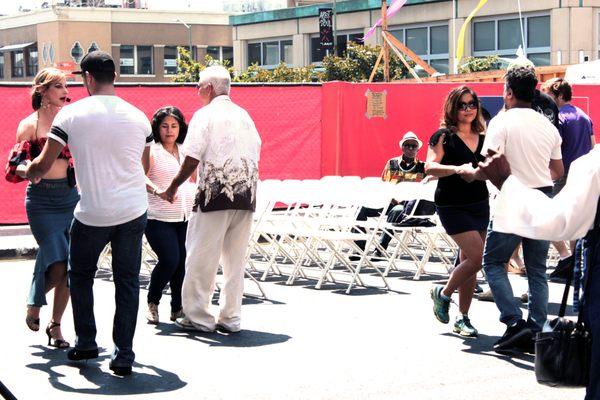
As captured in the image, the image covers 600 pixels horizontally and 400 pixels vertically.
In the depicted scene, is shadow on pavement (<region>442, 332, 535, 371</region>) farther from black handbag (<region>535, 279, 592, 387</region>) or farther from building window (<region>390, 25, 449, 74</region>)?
building window (<region>390, 25, 449, 74</region>)

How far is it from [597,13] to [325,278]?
40741mm

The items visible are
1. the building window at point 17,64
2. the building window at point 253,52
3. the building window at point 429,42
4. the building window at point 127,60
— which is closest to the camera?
the building window at point 429,42

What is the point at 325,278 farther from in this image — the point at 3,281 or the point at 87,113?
the point at 87,113

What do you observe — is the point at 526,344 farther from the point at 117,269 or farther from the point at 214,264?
the point at 117,269

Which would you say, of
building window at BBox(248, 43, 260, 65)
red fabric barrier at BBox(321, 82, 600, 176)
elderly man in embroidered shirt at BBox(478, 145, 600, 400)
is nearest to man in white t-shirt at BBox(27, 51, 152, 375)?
elderly man in embroidered shirt at BBox(478, 145, 600, 400)

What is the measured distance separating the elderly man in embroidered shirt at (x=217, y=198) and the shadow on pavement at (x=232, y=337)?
7 cm

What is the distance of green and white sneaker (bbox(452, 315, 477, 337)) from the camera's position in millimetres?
9055

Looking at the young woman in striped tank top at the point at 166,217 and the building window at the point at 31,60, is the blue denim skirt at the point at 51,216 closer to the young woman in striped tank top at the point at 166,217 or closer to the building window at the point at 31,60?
the young woman in striped tank top at the point at 166,217

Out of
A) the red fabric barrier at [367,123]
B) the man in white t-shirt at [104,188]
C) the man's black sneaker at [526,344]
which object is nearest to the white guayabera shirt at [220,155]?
the man in white t-shirt at [104,188]

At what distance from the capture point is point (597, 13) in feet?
166

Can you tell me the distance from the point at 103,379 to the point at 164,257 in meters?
2.23

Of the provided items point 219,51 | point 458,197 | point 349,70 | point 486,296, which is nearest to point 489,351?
point 458,197

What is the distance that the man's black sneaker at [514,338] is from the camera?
331 inches

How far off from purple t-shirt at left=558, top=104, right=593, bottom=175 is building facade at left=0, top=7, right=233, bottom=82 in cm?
8322
